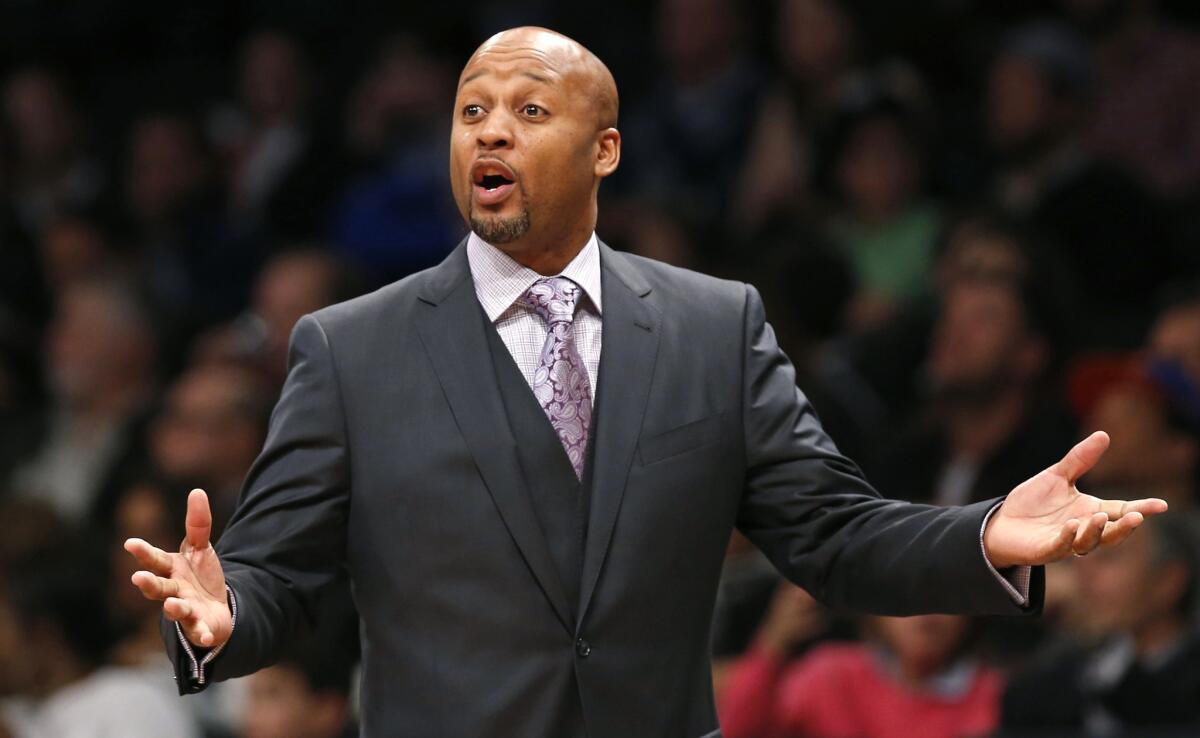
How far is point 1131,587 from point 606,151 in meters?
2.32

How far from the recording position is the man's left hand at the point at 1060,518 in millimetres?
2555

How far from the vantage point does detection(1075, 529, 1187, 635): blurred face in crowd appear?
4723 mm

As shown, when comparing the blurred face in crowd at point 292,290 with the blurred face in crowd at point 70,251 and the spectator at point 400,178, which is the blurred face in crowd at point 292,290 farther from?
the blurred face in crowd at point 70,251

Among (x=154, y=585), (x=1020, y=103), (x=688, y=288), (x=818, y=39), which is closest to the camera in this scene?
(x=154, y=585)

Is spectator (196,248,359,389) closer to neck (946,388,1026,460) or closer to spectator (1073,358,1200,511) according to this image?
neck (946,388,1026,460)

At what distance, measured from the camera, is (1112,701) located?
4.67 metres

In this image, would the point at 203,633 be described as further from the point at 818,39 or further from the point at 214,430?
the point at 818,39

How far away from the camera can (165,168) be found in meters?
8.48

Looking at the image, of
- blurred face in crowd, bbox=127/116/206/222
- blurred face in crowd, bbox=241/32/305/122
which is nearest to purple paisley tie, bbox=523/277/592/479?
blurred face in crowd, bbox=241/32/305/122

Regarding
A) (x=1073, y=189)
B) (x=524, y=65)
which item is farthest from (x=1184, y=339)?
Answer: (x=524, y=65)

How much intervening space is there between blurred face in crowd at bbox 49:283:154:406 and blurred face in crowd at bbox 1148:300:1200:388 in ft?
12.1

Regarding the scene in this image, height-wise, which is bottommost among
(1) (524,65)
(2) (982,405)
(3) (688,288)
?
(2) (982,405)

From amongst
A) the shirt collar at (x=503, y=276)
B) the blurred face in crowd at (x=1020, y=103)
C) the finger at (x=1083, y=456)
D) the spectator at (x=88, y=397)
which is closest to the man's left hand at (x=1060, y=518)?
the finger at (x=1083, y=456)

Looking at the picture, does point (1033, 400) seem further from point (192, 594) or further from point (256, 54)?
point (256, 54)
